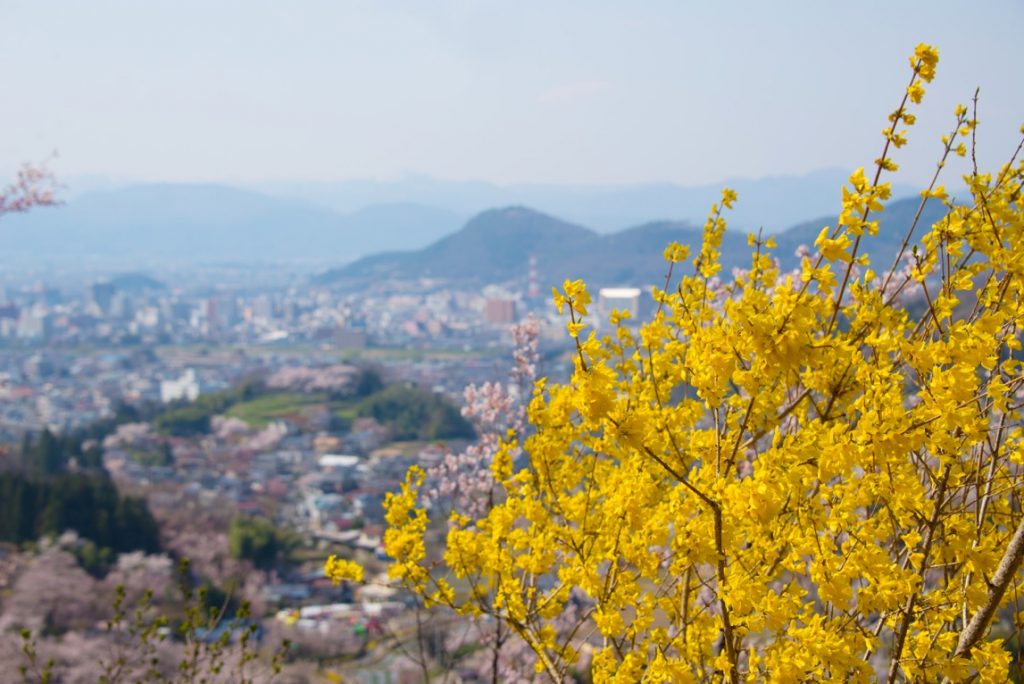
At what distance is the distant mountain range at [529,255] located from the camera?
86625 mm

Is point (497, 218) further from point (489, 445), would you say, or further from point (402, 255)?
point (489, 445)

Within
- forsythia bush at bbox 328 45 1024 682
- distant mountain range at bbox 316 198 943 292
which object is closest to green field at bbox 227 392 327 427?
forsythia bush at bbox 328 45 1024 682

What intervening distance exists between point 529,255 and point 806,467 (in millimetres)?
104444

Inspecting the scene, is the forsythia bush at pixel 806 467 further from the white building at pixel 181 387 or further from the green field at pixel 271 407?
the white building at pixel 181 387

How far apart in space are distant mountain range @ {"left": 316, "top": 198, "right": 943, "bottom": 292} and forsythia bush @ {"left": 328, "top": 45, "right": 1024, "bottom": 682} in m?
73.8

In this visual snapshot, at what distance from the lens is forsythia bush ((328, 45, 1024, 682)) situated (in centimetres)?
195

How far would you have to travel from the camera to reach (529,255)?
4178 inches

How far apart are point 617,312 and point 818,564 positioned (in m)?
0.83

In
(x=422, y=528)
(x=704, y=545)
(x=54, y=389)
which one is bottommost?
(x=54, y=389)

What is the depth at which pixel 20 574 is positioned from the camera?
17.1 m

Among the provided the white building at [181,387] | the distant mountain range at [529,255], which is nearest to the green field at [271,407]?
the white building at [181,387]

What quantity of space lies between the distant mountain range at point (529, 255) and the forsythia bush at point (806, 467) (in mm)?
73783

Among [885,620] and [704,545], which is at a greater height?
[704,545]

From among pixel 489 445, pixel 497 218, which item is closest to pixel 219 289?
pixel 497 218
